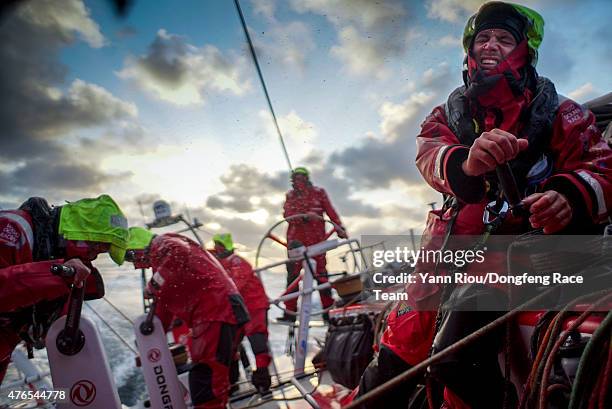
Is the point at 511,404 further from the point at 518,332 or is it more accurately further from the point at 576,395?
the point at 576,395

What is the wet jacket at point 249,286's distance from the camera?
15.8 ft

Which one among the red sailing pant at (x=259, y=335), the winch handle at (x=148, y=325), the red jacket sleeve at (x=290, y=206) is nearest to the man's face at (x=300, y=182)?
the red jacket sleeve at (x=290, y=206)

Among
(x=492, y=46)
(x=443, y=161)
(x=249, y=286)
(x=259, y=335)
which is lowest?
(x=259, y=335)

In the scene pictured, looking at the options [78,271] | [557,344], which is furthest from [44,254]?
[557,344]

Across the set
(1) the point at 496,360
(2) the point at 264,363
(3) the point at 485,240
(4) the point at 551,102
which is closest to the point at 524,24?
(4) the point at 551,102

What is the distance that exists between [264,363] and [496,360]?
3.33 meters

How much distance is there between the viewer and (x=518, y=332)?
3.72ft

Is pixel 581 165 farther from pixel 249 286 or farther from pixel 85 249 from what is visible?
pixel 249 286

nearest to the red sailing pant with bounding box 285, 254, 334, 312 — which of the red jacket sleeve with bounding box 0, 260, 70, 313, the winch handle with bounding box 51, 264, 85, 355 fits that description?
the winch handle with bounding box 51, 264, 85, 355

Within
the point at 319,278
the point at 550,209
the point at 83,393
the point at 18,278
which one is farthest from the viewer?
the point at 319,278

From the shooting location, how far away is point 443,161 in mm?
1228

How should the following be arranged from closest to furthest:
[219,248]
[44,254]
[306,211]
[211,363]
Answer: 1. [44,254]
2. [211,363]
3. [306,211]
4. [219,248]

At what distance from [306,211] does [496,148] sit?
500 cm

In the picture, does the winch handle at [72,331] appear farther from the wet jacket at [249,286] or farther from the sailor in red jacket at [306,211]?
the sailor in red jacket at [306,211]
